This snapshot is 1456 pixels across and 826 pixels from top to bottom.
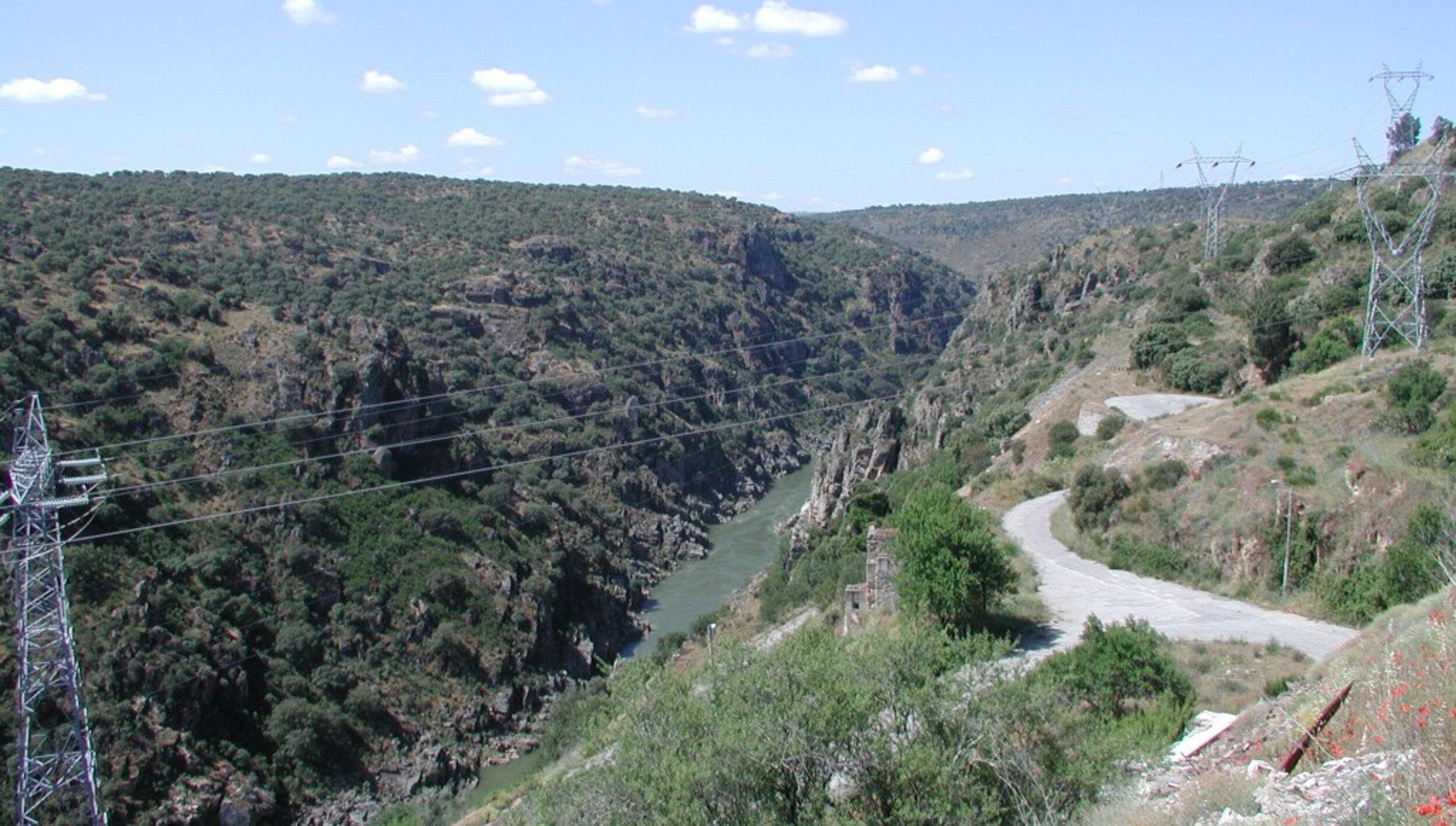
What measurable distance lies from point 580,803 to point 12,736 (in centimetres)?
2365

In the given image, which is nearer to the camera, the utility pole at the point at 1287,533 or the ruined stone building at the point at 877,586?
the utility pole at the point at 1287,533

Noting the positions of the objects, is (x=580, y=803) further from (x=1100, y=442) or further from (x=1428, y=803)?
(x=1100, y=442)

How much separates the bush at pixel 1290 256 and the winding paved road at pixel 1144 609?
2440cm

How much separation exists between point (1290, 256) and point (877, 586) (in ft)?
106

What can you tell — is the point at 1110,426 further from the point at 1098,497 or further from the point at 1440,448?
the point at 1440,448

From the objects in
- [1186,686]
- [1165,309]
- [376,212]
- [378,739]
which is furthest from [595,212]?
[1186,686]

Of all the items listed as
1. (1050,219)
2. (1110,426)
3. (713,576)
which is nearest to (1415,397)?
(1110,426)

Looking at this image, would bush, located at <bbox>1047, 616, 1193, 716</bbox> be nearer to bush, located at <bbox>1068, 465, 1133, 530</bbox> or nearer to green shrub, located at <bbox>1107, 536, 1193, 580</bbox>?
green shrub, located at <bbox>1107, 536, 1193, 580</bbox>

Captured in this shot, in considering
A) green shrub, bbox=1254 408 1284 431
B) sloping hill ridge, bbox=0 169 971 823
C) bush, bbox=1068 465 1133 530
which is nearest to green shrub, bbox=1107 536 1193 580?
bush, bbox=1068 465 1133 530

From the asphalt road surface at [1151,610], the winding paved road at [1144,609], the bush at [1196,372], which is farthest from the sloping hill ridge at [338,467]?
the bush at [1196,372]

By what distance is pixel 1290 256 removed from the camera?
149 ft

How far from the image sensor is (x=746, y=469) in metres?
84.1

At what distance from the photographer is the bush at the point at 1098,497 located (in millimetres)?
26547

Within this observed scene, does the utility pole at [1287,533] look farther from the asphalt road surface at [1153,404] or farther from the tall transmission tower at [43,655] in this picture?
the tall transmission tower at [43,655]
